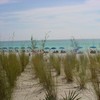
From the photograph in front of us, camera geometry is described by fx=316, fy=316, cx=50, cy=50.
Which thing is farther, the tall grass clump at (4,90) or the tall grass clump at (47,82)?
the tall grass clump at (47,82)

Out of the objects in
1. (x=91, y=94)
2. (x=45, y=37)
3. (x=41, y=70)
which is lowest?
(x=91, y=94)

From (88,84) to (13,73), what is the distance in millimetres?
1817

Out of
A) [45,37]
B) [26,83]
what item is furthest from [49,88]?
[45,37]

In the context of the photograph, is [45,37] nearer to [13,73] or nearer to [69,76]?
[69,76]

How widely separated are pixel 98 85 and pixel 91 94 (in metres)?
0.79

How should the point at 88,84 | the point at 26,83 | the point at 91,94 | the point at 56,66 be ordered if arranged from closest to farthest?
the point at 91,94, the point at 88,84, the point at 26,83, the point at 56,66

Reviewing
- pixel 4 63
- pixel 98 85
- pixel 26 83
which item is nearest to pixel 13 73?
pixel 4 63

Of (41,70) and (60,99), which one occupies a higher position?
(41,70)

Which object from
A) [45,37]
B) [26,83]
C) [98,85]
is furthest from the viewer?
[45,37]

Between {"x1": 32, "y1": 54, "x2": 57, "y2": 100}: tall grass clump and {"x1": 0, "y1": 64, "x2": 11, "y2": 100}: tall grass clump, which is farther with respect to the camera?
{"x1": 32, "y1": 54, "x2": 57, "y2": 100}: tall grass clump

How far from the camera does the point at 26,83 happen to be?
27.0 feet

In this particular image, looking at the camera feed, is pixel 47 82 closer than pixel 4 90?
No

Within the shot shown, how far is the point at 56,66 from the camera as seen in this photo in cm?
1016

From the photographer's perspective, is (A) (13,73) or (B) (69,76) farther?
(B) (69,76)
